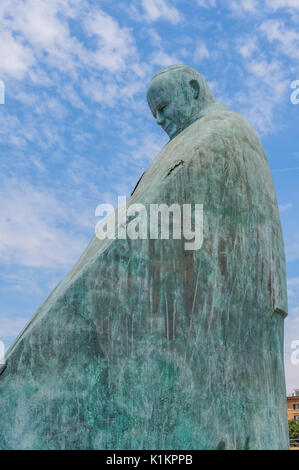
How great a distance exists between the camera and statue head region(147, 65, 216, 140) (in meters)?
6.24

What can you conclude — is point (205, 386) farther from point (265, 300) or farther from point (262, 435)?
point (265, 300)

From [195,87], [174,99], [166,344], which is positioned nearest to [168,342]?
[166,344]

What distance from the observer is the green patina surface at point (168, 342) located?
442cm

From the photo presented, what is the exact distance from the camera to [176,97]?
6.26 metres

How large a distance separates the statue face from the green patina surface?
0.99 meters

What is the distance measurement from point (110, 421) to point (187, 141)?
2734 mm

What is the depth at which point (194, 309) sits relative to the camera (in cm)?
476

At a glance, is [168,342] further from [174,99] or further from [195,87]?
[195,87]

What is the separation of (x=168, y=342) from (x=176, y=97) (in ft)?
9.45

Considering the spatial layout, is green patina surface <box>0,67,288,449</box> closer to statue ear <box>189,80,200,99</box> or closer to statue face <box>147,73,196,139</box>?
Result: statue face <box>147,73,196,139</box>

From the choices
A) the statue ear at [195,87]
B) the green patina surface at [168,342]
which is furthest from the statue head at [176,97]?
the green patina surface at [168,342]

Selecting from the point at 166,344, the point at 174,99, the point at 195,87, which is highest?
the point at 195,87

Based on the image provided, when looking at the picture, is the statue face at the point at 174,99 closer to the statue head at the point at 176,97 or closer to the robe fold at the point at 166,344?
the statue head at the point at 176,97
